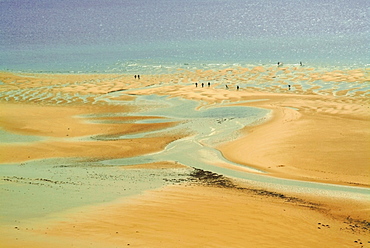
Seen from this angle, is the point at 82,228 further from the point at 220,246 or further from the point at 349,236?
the point at 349,236

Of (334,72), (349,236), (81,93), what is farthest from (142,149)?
(334,72)

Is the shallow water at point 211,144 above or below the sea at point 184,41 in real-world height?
below

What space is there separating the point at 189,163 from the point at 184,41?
3624 centimetres

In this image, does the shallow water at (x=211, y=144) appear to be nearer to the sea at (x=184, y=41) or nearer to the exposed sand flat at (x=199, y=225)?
the exposed sand flat at (x=199, y=225)

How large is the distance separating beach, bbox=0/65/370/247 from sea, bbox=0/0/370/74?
828 centimetres

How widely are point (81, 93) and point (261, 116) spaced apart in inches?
477

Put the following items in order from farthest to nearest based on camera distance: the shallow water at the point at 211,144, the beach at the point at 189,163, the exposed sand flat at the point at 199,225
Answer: the shallow water at the point at 211,144 < the beach at the point at 189,163 < the exposed sand flat at the point at 199,225

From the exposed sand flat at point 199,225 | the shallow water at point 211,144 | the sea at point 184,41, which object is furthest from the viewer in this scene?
the sea at point 184,41

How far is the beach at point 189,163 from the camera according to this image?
32.9ft

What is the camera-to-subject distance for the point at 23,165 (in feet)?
52.4

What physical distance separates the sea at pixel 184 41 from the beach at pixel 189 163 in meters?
8.28

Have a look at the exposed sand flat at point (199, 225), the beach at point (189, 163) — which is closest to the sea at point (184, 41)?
the beach at point (189, 163)

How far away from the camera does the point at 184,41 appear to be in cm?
5084

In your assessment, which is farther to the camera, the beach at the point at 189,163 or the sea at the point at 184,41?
the sea at the point at 184,41
